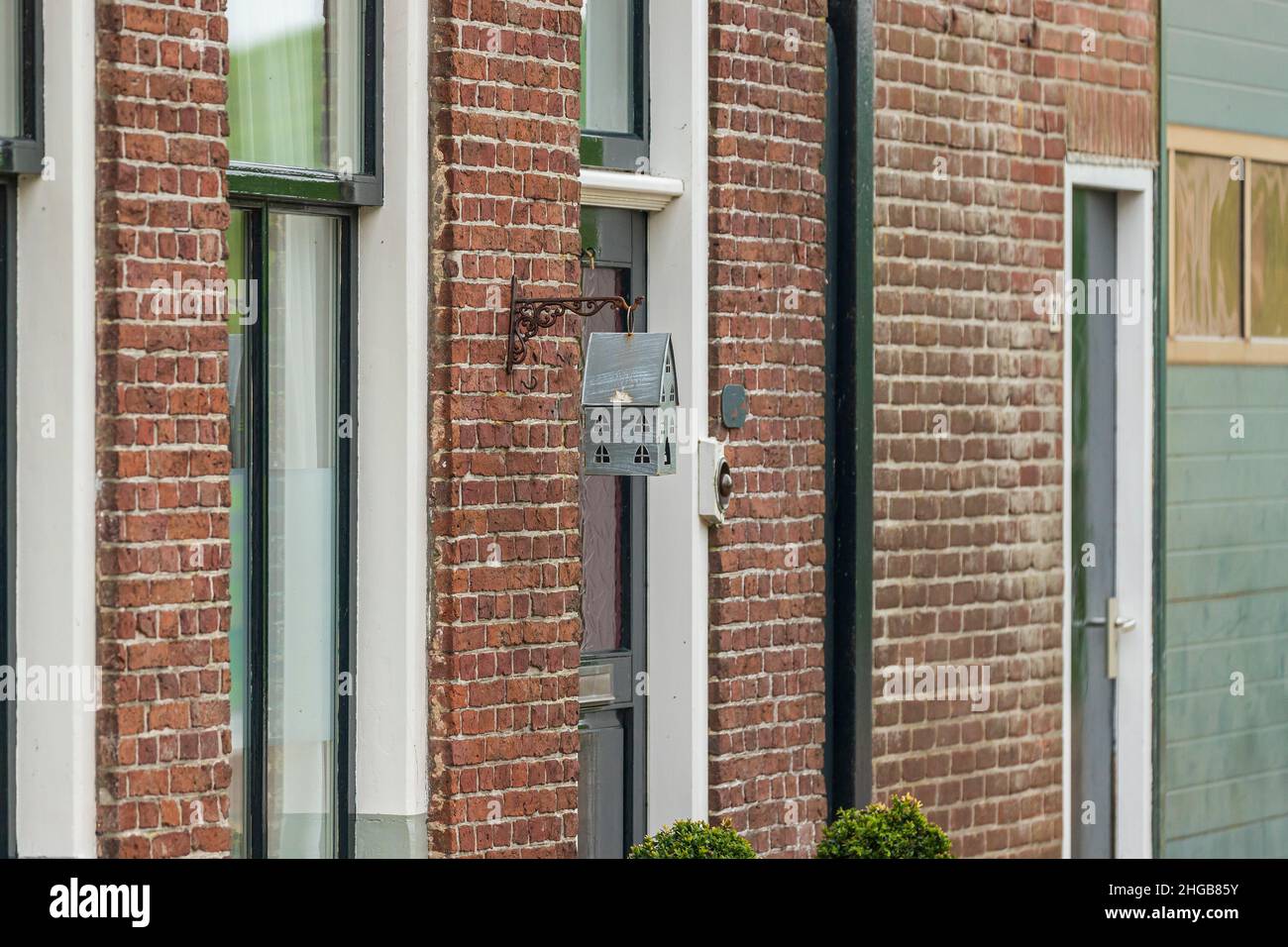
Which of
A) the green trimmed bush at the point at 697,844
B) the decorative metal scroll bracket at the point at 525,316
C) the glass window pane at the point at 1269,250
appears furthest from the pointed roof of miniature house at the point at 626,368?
the glass window pane at the point at 1269,250

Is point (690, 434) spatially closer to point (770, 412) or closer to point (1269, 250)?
point (770, 412)

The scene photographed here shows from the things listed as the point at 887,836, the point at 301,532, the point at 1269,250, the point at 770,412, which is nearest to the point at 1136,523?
the point at 1269,250

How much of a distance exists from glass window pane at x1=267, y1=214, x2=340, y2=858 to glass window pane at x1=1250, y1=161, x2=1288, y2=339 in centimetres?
550

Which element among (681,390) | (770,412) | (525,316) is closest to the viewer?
(525,316)

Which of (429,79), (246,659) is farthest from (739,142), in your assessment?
(246,659)

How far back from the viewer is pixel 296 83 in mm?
6707

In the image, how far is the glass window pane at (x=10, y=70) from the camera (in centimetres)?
592

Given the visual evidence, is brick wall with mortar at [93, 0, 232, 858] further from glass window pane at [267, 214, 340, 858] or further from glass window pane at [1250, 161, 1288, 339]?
glass window pane at [1250, 161, 1288, 339]

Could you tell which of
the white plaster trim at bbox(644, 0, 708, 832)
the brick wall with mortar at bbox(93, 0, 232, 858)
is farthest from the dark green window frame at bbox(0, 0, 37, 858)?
the white plaster trim at bbox(644, 0, 708, 832)

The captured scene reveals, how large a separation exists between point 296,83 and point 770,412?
2.40 meters

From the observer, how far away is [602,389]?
6.90 metres

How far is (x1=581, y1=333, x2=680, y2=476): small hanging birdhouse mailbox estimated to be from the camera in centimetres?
682

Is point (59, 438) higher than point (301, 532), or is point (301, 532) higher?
point (59, 438)

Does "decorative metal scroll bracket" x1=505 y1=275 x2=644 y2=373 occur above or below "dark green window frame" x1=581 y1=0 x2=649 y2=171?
below
